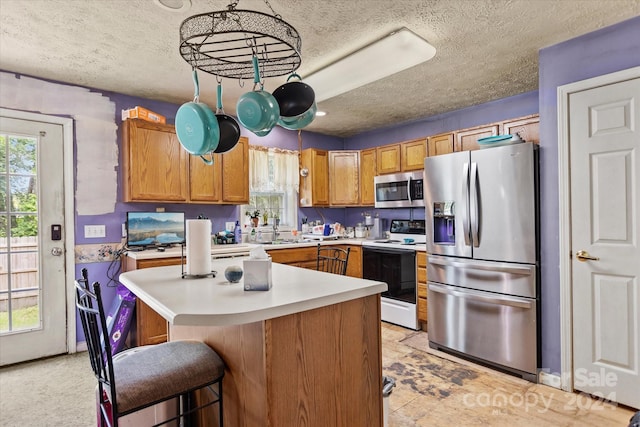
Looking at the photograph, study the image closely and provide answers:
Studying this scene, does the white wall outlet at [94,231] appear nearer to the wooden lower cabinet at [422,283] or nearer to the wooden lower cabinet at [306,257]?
the wooden lower cabinet at [306,257]

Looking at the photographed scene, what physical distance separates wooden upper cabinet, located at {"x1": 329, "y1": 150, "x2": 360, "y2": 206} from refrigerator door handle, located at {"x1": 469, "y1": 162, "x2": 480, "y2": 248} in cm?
206

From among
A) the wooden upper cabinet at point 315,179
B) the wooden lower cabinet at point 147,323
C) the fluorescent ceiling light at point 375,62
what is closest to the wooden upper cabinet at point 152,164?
the wooden lower cabinet at point 147,323

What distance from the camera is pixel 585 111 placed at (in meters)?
2.28

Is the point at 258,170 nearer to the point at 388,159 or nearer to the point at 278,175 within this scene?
the point at 278,175

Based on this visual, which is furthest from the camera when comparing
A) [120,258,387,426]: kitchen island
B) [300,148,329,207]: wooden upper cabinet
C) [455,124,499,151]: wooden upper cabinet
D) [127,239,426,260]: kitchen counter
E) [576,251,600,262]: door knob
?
[300,148,329,207]: wooden upper cabinet

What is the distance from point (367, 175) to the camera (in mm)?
4625

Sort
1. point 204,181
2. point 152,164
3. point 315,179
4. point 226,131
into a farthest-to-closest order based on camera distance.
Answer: point 315,179 < point 204,181 < point 152,164 < point 226,131

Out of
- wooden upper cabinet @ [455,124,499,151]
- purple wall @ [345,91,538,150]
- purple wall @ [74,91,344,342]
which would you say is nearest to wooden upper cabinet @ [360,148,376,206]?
purple wall @ [345,91,538,150]

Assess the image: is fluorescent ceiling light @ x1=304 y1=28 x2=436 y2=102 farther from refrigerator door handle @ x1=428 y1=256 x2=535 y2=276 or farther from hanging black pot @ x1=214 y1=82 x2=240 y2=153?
refrigerator door handle @ x1=428 y1=256 x2=535 y2=276

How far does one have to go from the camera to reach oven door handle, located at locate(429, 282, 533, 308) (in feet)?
8.34

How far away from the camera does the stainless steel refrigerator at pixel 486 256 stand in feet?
8.23

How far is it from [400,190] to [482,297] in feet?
5.69

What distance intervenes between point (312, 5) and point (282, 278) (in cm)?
158

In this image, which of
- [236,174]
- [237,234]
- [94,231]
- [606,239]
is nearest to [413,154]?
[236,174]
